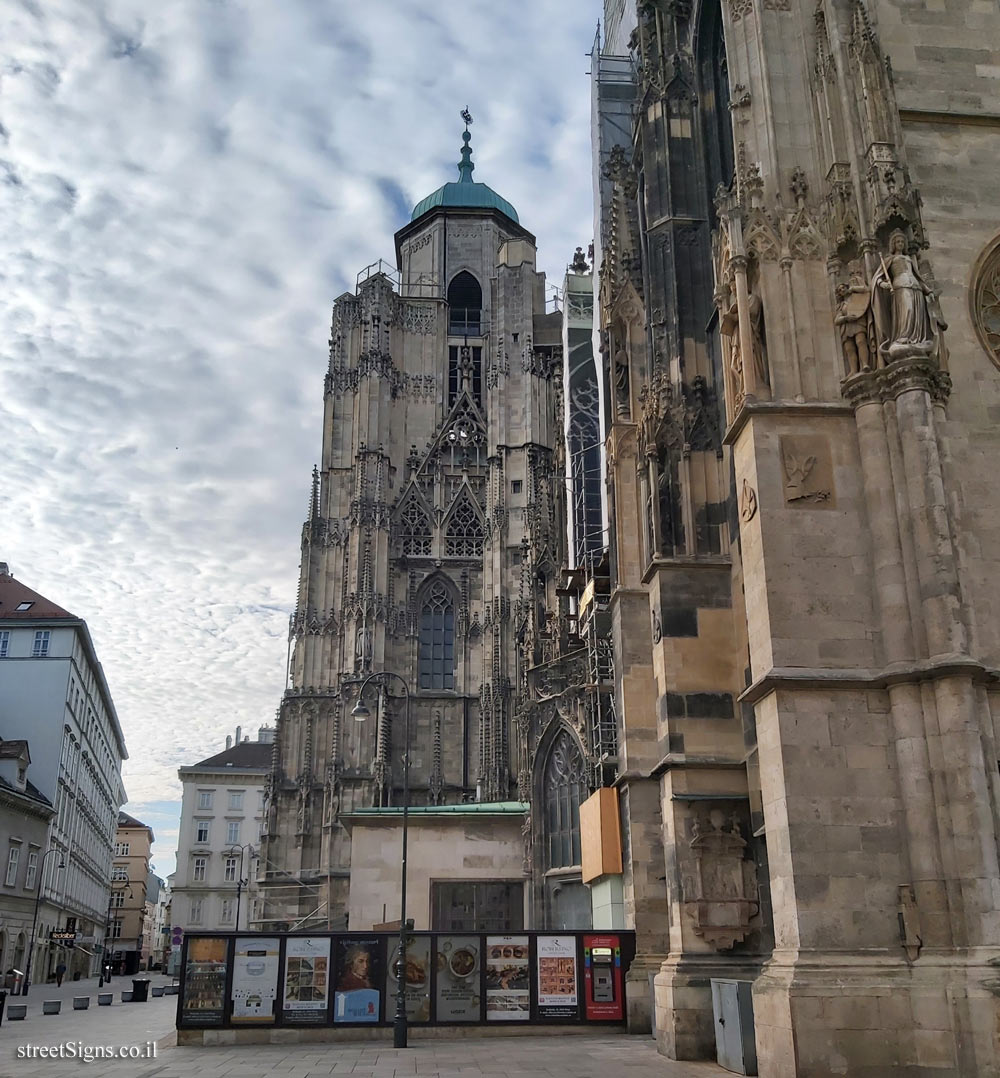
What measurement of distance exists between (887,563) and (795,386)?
8.25 ft

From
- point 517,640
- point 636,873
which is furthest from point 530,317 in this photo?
point 636,873

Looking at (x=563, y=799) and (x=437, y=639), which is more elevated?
(x=437, y=639)

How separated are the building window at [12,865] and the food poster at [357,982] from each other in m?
29.0

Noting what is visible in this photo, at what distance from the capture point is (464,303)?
61594 mm

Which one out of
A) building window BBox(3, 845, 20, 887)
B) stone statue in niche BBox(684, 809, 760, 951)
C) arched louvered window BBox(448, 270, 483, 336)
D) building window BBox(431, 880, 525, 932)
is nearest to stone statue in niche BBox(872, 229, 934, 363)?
Answer: stone statue in niche BBox(684, 809, 760, 951)

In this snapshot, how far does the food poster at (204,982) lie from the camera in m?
17.6

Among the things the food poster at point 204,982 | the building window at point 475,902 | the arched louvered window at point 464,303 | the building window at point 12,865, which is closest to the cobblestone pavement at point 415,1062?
the food poster at point 204,982

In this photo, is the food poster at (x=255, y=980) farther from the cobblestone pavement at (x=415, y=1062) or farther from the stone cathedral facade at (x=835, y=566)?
the stone cathedral facade at (x=835, y=566)

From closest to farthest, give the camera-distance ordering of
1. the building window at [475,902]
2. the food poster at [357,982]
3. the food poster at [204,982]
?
1. the food poster at [204,982]
2. the food poster at [357,982]
3. the building window at [475,902]

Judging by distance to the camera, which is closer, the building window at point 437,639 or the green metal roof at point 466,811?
the green metal roof at point 466,811

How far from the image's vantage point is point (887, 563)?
12727 mm

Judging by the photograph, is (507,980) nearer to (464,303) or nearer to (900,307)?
(900,307)

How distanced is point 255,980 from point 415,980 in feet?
8.43

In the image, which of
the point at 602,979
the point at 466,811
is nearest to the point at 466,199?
the point at 466,811
